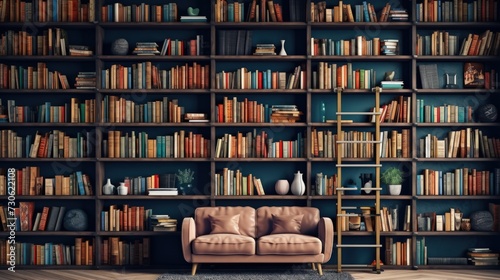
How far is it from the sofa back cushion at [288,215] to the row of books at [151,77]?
1.63 meters

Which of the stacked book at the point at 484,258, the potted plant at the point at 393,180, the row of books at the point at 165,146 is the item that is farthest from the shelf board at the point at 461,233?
the row of books at the point at 165,146

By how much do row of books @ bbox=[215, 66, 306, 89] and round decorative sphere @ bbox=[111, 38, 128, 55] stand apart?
1.13 metres

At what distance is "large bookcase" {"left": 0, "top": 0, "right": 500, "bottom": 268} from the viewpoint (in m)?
8.61

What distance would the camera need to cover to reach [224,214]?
8.45 m

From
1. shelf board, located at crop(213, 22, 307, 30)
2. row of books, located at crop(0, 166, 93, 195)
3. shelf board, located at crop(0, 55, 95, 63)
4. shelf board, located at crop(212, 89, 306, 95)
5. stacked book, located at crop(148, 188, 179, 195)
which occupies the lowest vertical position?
stacked book, located at crop(148, 188, 179, 195)

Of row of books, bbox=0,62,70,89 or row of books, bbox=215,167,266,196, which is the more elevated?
row of books, bbox=0,62,70,89

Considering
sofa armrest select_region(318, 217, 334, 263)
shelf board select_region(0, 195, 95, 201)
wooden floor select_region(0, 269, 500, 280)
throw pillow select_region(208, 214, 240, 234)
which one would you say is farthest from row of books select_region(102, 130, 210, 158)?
sofa armrest select_region(318, 217, 334, 263)

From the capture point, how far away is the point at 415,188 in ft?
28.3

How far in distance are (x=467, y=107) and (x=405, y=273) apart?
2.11 meters

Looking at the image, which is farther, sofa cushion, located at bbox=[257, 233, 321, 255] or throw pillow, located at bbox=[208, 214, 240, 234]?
throw pillow, located at bbox=[208, 214, 240, 234]

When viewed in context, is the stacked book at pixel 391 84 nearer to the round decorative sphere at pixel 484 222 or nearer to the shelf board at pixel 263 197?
the shelf board at pixel 263 197

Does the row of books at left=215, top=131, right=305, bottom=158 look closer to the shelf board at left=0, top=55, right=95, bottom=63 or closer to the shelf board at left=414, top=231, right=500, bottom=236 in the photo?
the shelf board at left=414, top=231, right=500, bottom=236

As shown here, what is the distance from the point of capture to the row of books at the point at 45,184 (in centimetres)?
864

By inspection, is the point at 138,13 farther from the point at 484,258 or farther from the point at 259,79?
the point at 484,258
